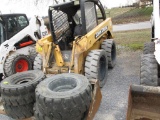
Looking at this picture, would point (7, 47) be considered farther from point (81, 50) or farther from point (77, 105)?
point (77, 105)

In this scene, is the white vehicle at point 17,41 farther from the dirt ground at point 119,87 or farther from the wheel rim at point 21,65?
the dirt ground at point 119,87

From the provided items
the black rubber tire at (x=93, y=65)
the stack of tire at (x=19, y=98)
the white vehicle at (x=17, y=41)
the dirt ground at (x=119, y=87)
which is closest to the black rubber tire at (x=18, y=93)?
the stack of tire at (x=19, y=98)

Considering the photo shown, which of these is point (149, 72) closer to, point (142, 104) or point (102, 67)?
point (142, 104)

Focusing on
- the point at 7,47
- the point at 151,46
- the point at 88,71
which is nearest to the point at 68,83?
the point at 88,71

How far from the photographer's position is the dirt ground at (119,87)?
4.07 meters

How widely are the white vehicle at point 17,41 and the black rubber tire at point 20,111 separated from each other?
100.0 inches

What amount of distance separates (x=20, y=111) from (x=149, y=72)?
243cm

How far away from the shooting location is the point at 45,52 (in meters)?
5.26

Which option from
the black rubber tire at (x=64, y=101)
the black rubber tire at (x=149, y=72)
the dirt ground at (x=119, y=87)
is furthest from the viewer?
the dirt ground at (x=119, y=87)

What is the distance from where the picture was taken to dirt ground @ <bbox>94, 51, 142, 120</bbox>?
4074mm

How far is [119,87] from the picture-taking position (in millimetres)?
5195

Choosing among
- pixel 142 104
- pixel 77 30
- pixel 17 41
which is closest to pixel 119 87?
pixel 142 104

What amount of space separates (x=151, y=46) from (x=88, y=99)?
103 inches

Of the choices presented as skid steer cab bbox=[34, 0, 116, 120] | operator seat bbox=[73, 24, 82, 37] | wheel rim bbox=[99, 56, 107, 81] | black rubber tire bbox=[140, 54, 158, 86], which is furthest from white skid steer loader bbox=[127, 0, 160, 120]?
operator seat bbox=[73, 24, 82, 37]
